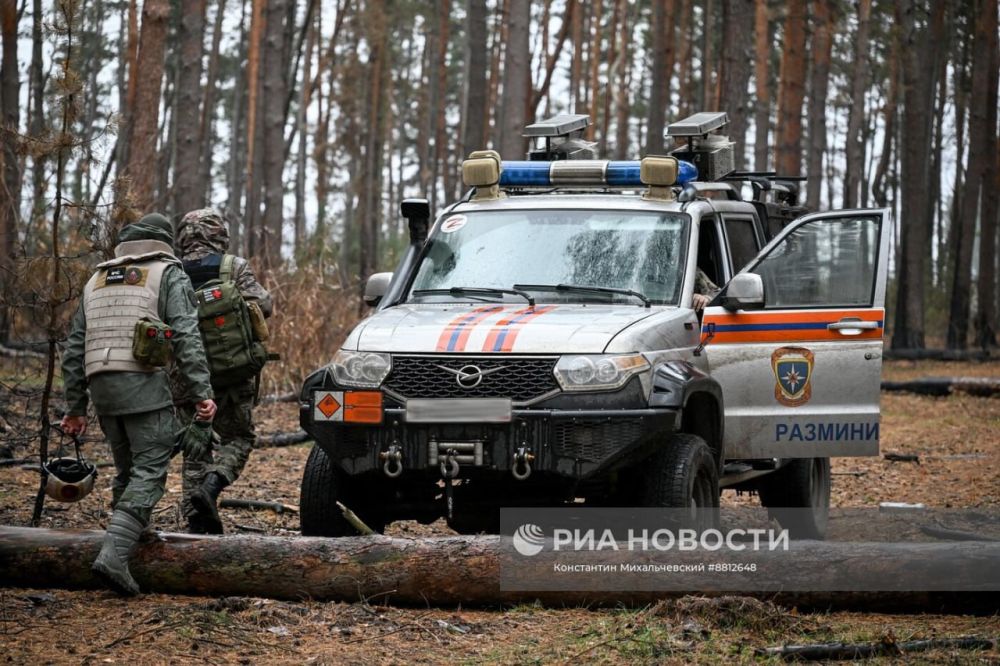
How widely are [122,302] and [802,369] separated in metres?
4.03

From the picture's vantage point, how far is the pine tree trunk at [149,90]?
44.7ft

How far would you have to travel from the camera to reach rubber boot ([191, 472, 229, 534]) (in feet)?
25.2

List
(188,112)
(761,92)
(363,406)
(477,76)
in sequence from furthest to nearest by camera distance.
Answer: (761,92) → (477,76) → (188,112) → (363,406)

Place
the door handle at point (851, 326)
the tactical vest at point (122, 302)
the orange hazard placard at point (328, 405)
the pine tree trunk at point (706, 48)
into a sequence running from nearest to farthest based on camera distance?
1. the tactical vest at point (122, 302)
2. the orange hazard placard at point (328, 405)
3. the door handle at point (851, 326)
4. the pine tree trunk at point (706, 48)

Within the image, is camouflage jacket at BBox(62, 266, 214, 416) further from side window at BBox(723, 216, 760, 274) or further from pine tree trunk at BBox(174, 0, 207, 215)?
pine tree trunk at BBox(174, 0, 207, 215)

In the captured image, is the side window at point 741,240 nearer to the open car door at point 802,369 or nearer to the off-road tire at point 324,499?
the open car door at point 802,369

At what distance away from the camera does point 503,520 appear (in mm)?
7191

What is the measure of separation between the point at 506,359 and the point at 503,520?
94cm

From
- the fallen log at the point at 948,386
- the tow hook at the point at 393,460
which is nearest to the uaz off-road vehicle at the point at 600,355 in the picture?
the tow hook at the point at 393,460

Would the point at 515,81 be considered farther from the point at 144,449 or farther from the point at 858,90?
the point at 858,90

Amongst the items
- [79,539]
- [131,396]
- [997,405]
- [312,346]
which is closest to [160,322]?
[131,396]

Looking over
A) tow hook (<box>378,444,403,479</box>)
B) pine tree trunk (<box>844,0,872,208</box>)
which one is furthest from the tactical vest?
pine tree trunk (<box>844,0,872,208</box>)

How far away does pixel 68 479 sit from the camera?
6.89 m

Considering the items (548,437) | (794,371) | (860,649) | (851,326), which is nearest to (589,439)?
(548,437)
